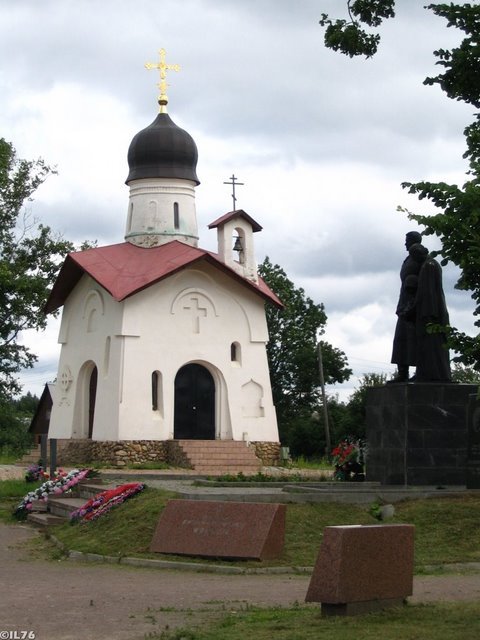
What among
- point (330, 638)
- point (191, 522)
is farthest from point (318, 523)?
point (330, 638)

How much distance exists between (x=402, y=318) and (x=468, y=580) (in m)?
6.91

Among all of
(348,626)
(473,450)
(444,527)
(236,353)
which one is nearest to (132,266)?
(236,353)

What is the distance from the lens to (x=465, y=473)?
685 inches

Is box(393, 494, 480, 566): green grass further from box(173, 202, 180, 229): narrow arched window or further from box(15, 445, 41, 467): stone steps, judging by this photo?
box(173, 202, 180, 229): narrow arched window

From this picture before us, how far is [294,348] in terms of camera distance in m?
56.2

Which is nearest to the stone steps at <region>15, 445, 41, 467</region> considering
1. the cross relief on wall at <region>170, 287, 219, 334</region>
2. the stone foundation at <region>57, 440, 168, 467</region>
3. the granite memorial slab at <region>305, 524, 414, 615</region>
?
the stone foundation at <region>57, 440, 168, 467</region>

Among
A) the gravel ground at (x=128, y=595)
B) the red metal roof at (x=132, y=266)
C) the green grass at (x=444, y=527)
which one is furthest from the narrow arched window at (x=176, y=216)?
the gravel ground at (x=128, y=595)

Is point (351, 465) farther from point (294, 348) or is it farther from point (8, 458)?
point (294, 348)

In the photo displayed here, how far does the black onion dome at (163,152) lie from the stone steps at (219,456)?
29.4 feet

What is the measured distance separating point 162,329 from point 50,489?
13.8m

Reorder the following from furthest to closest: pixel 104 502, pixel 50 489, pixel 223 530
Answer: pixel 50 489 < pixel 104 502 < pixel 223 530

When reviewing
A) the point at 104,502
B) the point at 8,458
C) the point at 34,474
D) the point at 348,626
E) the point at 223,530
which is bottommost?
the point at 348,626

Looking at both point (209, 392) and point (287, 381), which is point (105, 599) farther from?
point (287, 381)

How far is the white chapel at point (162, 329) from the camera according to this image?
3425cm
